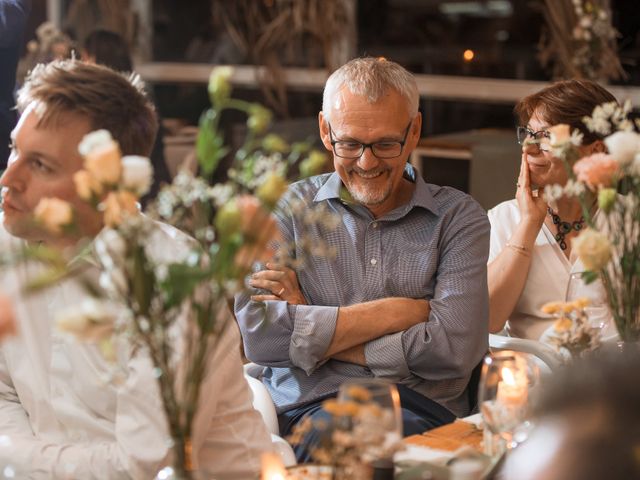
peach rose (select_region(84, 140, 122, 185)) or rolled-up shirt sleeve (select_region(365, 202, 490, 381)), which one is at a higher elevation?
peach rose (select_region(84, 140, 122, 185))

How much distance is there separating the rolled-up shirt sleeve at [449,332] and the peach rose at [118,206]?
138cm

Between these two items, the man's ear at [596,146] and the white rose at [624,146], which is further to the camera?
the man's ear at [596,146]

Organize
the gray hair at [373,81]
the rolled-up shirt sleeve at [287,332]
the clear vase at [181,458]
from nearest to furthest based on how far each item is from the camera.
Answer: the clear vase at [181,458], the rolled-up shirt sleeve at [287,332], the gray hair at [373,81]

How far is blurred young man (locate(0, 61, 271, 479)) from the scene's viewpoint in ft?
6.67

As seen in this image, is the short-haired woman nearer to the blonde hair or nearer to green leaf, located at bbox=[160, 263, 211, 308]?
the blonde hair

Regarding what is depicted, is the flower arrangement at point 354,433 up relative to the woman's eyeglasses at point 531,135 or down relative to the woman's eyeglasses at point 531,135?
down

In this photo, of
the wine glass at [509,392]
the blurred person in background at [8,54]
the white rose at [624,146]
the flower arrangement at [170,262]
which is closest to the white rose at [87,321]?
the flower arrangement at [170,262]

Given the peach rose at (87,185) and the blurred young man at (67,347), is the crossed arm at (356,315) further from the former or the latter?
the peach rose at (87,185)

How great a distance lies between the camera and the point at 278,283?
279 centimetres

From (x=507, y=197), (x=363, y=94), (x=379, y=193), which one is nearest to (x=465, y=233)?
(x=379, y=193)

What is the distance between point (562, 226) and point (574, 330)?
3.86 ft

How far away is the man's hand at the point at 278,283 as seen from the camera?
279 cm

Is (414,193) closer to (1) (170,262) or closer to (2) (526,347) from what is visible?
(2) (526,347)

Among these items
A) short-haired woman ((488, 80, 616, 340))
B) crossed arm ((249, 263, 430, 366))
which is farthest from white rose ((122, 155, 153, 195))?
short-haired woman ((488, 80, 616, 340))
